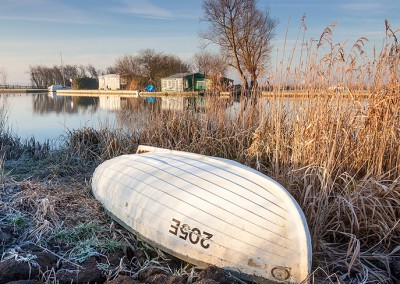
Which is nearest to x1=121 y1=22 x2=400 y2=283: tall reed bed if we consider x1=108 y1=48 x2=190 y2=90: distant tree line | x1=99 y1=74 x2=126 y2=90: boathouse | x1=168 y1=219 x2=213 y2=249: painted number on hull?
x1=168 y1=219 x2=213 y2=249: painted number on hull

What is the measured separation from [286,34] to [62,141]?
423 centimetres

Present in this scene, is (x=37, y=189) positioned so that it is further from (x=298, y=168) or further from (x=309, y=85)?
(x=309, y=85)

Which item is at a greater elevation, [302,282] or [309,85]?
[309,85]

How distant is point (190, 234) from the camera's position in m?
2.27

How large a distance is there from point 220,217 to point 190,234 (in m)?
0.25

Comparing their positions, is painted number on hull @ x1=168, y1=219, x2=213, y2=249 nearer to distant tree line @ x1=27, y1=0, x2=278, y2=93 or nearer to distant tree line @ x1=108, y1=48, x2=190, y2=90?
distant tree line @ x1=27, y1=0, x2=278, y2=93

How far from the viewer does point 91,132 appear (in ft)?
18.4

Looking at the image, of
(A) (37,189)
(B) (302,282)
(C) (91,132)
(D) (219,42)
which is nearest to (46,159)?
(C) (91,132)

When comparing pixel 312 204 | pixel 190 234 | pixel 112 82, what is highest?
pixel 112 82

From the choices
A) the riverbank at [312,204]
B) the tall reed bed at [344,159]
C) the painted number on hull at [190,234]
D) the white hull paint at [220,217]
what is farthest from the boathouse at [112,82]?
the painted number on hull at [190,234]

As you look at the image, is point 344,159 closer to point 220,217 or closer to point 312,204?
point 312,204

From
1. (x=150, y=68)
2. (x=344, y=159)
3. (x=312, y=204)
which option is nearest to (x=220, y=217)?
(x=312, y=204)

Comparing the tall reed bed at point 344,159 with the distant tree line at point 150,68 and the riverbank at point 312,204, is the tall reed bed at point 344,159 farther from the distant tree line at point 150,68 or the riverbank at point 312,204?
the distant tree line at point 150,68

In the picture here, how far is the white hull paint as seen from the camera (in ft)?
6.56
